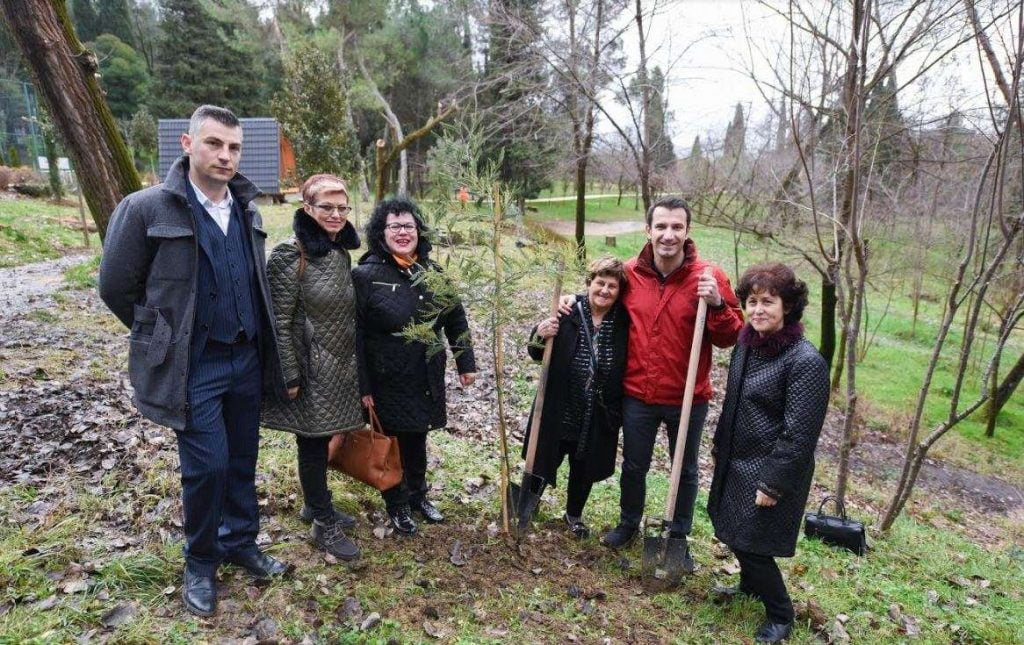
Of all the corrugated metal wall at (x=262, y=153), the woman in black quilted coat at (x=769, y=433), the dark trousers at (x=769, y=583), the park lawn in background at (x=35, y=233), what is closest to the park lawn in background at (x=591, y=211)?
the corrugated metal wall at (x=262, y=153)

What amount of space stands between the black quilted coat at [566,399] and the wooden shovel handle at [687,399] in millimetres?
412

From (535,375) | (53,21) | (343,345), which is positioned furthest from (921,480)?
(53,21)

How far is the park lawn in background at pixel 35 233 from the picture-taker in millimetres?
12212

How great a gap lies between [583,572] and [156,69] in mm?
36494

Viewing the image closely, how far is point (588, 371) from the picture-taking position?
3.72m

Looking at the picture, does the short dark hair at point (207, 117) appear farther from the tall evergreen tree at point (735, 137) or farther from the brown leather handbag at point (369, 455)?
the tall evergreen tree at point (735, 137)

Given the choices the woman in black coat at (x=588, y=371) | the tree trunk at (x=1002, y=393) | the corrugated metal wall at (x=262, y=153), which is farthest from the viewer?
the corrugated metal wall at (x=262, y=153)

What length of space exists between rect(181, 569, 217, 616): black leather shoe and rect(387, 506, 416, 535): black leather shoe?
111 centimetres

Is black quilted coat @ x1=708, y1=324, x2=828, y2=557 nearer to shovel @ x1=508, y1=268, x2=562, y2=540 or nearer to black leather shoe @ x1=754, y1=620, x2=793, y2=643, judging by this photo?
black leather shoe @ x1=754, y1=620, x2=793, y2=643

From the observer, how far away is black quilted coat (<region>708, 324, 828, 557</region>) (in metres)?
2.96

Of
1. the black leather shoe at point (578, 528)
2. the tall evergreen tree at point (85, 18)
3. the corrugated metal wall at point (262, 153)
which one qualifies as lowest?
the black leather shoe at point (578, 528)

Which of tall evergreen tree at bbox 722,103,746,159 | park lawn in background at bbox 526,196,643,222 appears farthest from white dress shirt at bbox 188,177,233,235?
park lawn in background at bbox 526,196,643,222

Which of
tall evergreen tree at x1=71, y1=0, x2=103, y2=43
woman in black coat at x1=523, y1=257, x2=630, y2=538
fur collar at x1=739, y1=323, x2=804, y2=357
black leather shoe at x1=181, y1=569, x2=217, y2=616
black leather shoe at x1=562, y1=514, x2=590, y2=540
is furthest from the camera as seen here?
tall evergreen tree at x1=71, y1=0, x2=103, y2=43

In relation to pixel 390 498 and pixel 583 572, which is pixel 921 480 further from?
pixel 390 498
